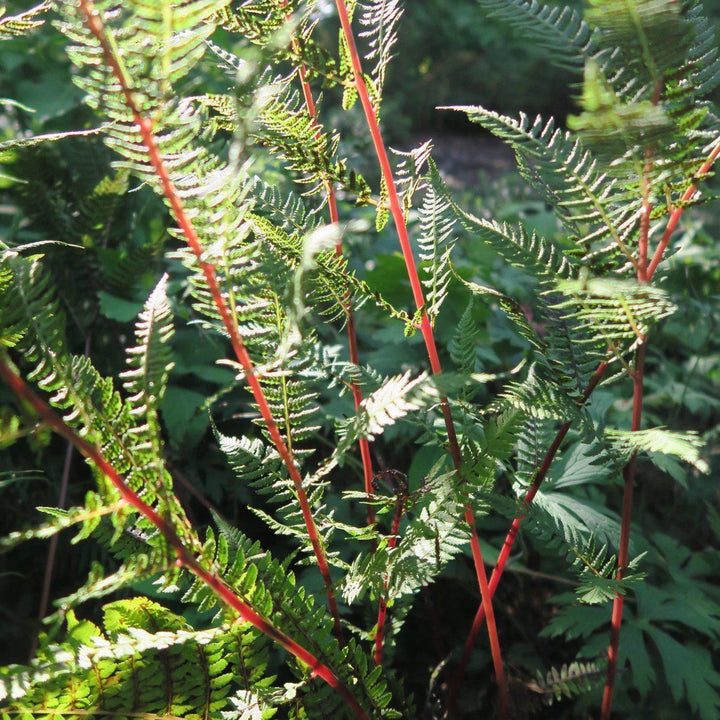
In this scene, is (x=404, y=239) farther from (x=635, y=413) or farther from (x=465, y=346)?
(x=635, y=413)

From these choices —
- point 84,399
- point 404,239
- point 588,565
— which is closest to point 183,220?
point 84,399

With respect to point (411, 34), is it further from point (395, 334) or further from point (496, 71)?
point (395, 334)

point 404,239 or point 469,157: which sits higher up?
point 469,157

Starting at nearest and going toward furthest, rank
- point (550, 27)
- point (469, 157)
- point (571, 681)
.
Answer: point (550, 27), point (571, 681), point (469, 157)

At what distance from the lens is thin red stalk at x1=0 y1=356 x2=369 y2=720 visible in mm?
563

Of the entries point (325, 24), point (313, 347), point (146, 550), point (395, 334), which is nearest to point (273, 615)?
point (146, 550)

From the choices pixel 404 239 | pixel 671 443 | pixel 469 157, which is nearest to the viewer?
pixel 671 443

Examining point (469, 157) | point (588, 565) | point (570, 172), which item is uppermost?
point (469, 157)

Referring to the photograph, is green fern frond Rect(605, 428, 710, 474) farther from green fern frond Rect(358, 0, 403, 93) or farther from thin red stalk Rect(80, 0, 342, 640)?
green fern frond Rect(358, 0, 403, 93)

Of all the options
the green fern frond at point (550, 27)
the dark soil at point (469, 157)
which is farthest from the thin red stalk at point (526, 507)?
the dark soil at point (469, 157)

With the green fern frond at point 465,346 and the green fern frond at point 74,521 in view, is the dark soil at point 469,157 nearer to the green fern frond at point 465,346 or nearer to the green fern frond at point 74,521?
the green fern frond at point 465,346

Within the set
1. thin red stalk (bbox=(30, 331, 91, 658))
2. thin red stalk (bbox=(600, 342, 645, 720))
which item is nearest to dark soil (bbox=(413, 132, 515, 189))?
thin red stalk (bbox=(30, 331, 91, 658))

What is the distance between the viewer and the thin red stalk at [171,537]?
0.56m

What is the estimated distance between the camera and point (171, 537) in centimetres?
63
